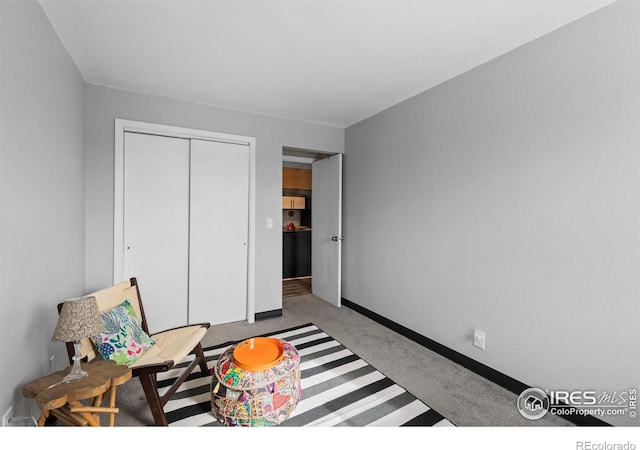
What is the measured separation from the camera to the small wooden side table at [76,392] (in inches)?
52.2

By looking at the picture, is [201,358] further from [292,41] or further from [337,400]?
[292,41]

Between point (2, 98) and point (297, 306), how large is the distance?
11.0 ft

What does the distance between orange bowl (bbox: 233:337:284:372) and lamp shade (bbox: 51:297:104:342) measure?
0.77 metres

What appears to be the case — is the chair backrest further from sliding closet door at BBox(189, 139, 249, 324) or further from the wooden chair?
sliding closet door at BBox(189, 139, 249, 324)

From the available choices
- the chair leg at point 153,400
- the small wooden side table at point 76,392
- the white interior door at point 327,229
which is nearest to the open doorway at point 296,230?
the white interior door at point 327,229

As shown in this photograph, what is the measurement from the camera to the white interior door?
3.97 meters

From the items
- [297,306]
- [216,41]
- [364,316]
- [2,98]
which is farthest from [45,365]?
[364,316]

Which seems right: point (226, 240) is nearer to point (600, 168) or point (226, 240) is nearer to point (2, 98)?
point (2, 98)

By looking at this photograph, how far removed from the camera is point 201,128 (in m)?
3.22

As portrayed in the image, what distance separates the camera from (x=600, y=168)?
1.73 meters

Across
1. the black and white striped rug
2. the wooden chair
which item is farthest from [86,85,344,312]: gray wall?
the black and white striped rug

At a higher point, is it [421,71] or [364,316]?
[421,71]

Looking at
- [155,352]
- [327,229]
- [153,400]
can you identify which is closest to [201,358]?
[155,352]
